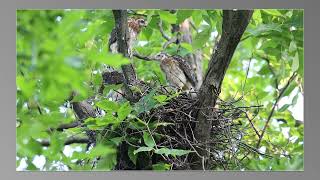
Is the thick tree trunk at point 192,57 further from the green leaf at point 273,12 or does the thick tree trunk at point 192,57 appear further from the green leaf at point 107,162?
the green leaf at point 107,162

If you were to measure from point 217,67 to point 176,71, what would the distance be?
2.37 ft

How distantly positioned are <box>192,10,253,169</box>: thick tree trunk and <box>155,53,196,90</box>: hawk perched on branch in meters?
0.54

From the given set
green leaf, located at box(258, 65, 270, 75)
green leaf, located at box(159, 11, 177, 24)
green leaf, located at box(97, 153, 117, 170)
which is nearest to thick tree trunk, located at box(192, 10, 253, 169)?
green leaf, located at box(159, 11, 177, 24)

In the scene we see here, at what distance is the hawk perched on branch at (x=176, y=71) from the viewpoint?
111 inches

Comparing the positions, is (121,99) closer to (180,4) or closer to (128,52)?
(128,52)

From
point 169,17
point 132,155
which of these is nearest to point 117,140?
point 132,155

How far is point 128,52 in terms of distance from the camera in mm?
2207

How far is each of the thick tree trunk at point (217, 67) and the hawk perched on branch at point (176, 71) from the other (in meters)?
0.54

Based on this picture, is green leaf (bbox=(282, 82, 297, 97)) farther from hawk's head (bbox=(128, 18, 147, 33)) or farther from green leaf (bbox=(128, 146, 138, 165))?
green leaf (bbox=(128, 146, 138, 165))

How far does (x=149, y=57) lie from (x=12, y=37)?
71cm

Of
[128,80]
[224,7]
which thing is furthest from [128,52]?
[224,7]

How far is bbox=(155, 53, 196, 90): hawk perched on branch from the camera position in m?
2.82

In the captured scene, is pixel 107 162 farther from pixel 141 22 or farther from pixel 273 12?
pixel 273 12

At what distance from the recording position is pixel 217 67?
83.0 inches
